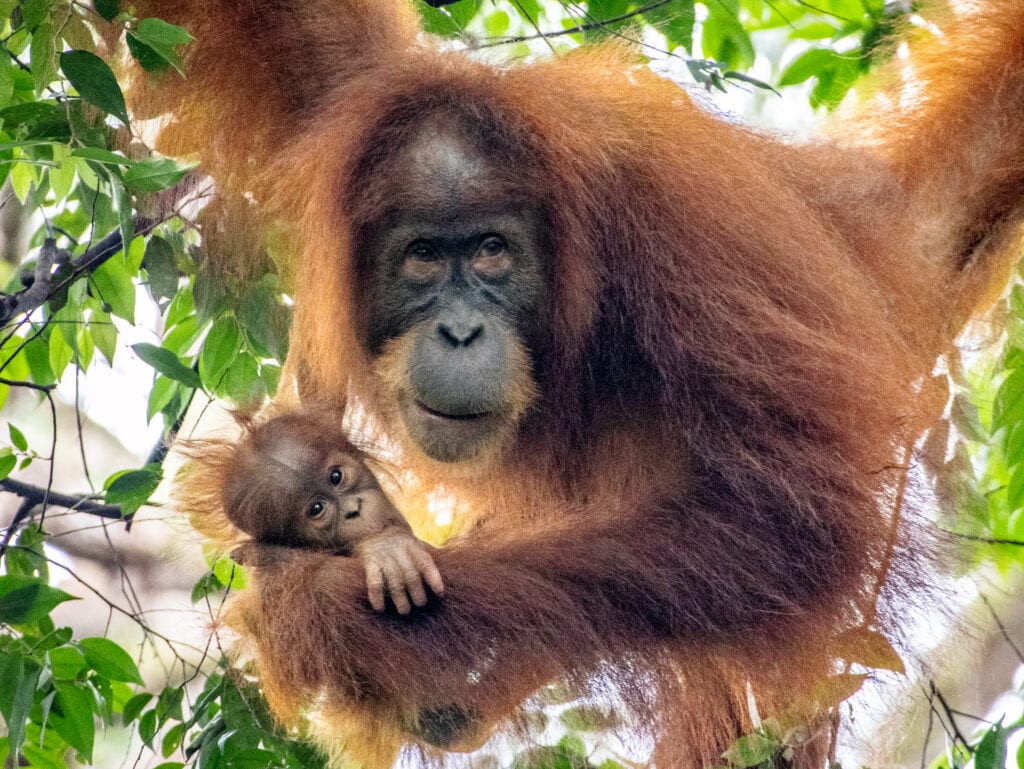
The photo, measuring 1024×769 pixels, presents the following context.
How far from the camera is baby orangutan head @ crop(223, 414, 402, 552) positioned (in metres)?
2.86

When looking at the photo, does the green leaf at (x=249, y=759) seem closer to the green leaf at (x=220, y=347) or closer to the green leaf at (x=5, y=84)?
the green leaf at (x=220, y=347)

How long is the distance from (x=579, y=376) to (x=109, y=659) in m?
1.26

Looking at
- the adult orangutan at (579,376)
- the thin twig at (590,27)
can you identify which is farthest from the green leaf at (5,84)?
the thin twig at (590,27)

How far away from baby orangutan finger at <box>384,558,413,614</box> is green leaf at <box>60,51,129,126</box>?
1.07m

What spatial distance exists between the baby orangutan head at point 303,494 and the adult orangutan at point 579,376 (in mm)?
73

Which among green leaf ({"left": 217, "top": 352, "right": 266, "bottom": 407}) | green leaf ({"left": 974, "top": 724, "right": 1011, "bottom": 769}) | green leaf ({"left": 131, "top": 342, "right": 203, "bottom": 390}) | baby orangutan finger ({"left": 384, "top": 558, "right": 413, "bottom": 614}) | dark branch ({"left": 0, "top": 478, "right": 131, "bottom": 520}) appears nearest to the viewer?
green leaf ({"left": 974, "top": 724, "right": 1011, "bottom": 769})

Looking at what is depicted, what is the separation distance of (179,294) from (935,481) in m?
2.19

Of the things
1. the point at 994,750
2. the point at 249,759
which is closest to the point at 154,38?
the point at 249,759

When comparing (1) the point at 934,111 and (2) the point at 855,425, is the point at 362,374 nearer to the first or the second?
(2) the point at 855,425

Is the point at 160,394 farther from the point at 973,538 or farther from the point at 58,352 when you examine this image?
the point at 973,538

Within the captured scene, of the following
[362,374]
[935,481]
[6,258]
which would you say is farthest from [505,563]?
[6,258]

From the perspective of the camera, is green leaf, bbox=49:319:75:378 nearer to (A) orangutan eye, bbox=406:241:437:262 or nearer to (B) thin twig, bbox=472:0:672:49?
(A) orangutan eye, bbox=406:241:437:262

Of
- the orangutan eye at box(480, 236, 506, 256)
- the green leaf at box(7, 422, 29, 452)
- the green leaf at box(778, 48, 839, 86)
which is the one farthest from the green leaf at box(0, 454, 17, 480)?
the green leaf at box(778, 48, 839, 86)

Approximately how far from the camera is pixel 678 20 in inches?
134
